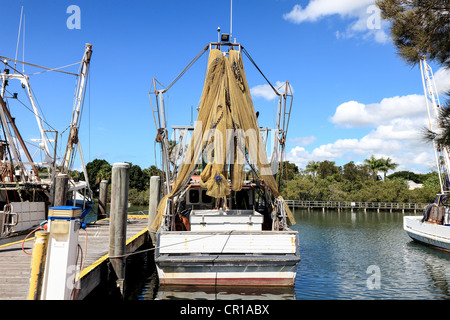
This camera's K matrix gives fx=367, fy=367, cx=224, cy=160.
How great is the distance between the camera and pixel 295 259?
10438 mm

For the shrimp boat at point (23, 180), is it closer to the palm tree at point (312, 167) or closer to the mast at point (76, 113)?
the mast at point (76, 113)

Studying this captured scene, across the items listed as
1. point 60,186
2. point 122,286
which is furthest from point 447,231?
point 60,186

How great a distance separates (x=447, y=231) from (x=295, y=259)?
607 inches

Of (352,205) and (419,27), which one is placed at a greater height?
(419,27)

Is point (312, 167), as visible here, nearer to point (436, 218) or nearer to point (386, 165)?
point (386, 165)

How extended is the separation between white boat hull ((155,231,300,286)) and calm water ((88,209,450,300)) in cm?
37

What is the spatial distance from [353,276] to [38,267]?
12.3 meters

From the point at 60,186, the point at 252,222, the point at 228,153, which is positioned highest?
the point at 228,153

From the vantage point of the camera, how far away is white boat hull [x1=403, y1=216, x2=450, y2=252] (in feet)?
70.4

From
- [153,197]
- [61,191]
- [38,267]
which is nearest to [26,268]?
[38,267]

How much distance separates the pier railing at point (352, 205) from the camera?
194 ft

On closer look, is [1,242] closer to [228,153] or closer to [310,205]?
[228,153]

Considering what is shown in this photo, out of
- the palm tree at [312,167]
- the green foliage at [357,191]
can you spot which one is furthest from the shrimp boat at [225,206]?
the palm tree at [312,167]

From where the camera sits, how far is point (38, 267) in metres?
6.30
